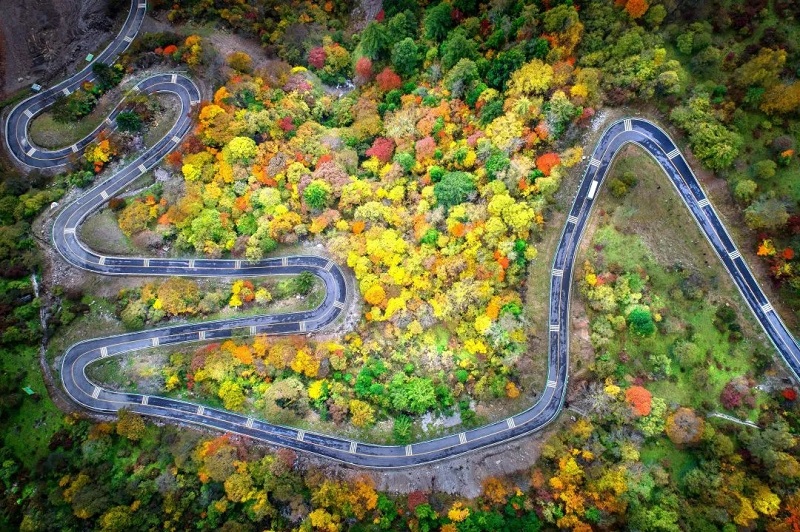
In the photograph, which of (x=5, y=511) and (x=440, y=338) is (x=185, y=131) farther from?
(x=5, y=511)

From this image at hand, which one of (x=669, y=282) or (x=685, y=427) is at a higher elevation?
(x=669, y=282)

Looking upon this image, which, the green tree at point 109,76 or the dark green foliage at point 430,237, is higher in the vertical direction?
the green tree at point 109,76

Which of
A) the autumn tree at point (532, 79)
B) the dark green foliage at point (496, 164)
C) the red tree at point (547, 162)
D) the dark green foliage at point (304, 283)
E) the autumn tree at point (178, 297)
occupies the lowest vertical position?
the autumn tree at point (178, 297)

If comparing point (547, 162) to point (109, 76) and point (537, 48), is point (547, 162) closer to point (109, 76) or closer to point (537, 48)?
point (537, 48)

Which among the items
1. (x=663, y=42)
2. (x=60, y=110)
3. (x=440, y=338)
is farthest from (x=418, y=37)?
(x=60, y=110)

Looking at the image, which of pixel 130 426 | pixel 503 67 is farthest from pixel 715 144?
pixel 130 426

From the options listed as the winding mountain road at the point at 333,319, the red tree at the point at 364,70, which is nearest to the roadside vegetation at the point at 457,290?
the winding mountain road at the point at 333,319

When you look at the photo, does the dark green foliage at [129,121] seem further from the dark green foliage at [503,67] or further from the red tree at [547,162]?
the red tree at [547,162]

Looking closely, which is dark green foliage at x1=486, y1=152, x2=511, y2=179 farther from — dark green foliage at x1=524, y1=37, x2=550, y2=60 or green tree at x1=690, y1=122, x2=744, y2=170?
green tree at x1=690, y1=122, x2=744, y2=170
